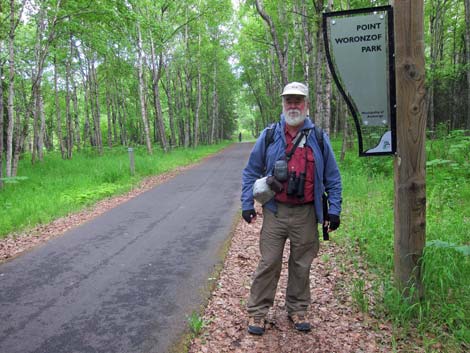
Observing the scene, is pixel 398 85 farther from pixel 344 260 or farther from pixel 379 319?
pixel 344 260

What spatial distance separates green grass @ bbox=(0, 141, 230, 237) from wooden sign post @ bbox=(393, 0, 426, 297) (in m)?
7.55

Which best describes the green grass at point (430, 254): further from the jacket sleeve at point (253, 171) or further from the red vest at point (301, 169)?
the jacket sleeve at point (253, 171)

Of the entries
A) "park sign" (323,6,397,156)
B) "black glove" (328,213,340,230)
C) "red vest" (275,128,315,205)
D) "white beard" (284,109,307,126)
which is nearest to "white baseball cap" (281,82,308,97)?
"white beard" (284,109,307,126)

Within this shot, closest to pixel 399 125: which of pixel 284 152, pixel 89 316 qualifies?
pixel 284 152

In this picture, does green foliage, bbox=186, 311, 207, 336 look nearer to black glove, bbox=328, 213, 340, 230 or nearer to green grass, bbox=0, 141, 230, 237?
black glove, bbox=328, 213, 340, 230

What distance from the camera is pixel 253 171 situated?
3770 millimetres

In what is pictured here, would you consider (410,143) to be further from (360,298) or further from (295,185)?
(360,298)

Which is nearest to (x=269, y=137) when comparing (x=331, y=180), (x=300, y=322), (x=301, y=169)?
(x=301, y=169)

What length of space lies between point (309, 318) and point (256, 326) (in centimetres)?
64

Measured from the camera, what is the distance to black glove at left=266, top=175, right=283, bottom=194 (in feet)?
11.3

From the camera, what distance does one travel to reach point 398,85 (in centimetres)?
329

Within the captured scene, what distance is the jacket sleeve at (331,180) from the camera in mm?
3596

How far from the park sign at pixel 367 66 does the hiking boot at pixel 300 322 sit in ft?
5.87

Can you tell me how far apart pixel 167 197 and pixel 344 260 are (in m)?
6.37
